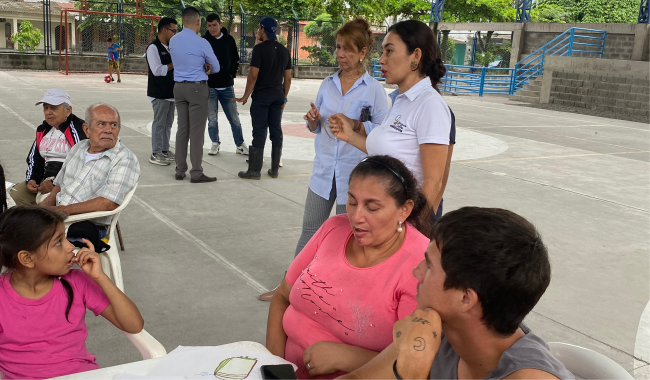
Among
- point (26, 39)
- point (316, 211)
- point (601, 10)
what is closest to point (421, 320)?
point (316, 211)

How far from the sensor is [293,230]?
5086 mm

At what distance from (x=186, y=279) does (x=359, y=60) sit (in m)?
1.80

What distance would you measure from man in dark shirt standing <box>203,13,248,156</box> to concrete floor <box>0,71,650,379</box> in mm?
389

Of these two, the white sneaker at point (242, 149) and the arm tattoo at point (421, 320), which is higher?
the arm tattoo at point (421, 320)

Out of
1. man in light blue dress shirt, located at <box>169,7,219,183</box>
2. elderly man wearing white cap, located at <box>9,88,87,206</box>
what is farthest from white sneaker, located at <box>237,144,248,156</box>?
elderly man wearing white cap, located at <box>9,88,87,206</box>

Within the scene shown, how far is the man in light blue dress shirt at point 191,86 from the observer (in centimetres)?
629

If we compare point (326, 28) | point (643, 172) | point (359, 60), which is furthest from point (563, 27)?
point (359, 60)

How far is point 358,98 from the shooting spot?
139 inches

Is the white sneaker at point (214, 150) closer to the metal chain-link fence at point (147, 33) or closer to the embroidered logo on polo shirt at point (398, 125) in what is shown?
the embroidered logo on polo shirt at point (398, 125)

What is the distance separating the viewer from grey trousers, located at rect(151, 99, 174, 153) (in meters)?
7.23

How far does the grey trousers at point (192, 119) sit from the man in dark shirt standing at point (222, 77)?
1150 millimetres

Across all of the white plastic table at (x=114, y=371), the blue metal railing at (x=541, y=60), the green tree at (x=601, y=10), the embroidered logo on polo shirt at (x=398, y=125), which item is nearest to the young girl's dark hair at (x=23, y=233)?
the white plastic table at (x=114, y=371)

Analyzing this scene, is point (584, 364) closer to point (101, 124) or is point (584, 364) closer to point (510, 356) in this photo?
point (510, 356)

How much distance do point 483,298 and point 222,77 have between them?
672 cm
